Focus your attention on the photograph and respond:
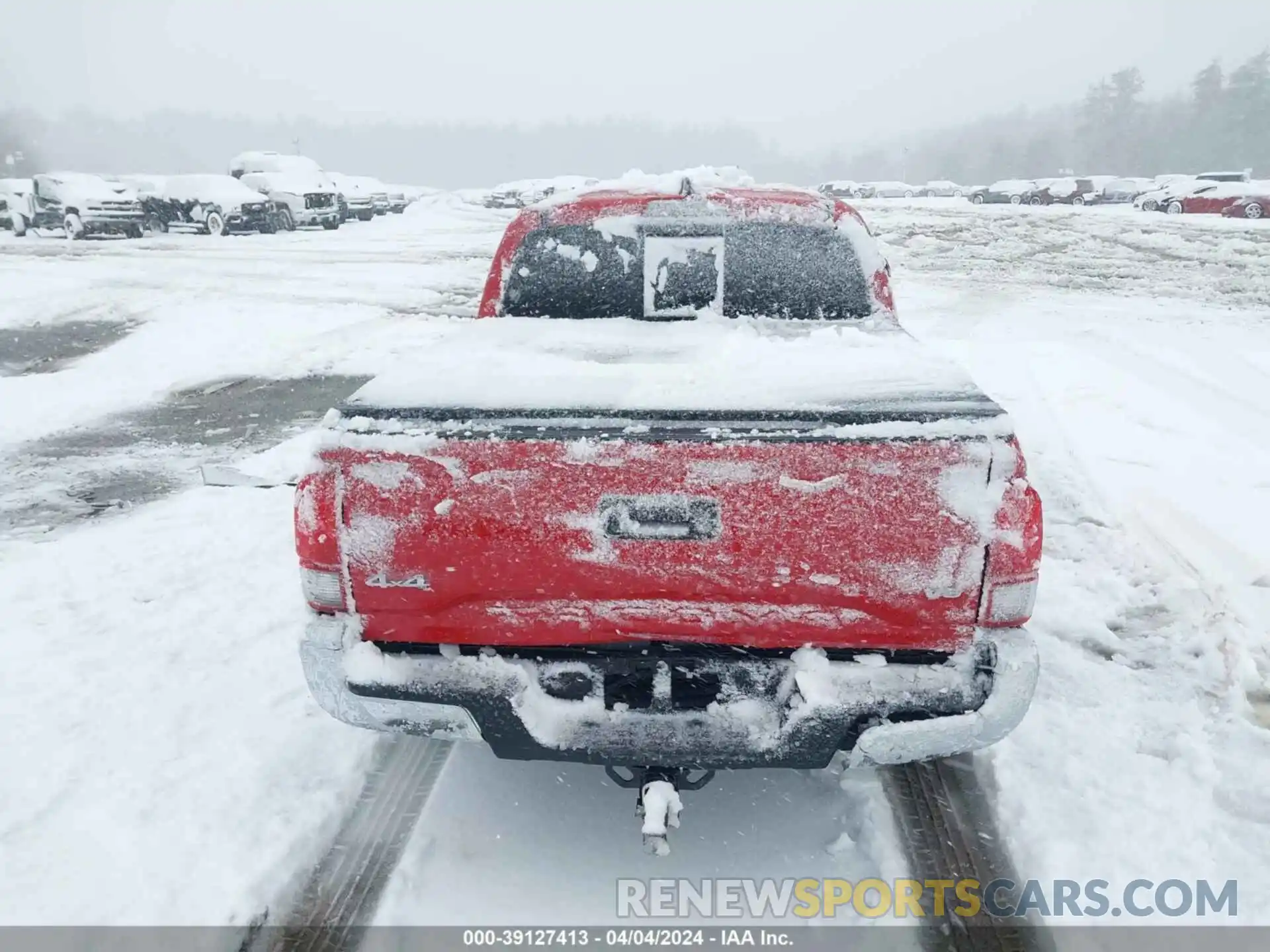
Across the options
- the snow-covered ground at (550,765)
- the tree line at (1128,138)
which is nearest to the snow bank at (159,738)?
the snow-covered ground at (550,765)

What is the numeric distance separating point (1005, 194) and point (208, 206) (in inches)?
1637

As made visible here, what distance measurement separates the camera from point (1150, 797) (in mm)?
3049

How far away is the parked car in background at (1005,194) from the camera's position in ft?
157

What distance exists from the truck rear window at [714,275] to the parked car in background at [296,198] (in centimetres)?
2588

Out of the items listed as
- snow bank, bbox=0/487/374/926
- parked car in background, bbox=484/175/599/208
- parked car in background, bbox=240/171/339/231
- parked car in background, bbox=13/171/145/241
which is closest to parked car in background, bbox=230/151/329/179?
parked car in background, bbox=240/171/339/231

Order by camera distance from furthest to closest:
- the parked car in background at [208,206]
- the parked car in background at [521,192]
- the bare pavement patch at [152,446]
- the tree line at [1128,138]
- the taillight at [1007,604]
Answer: the tree line at [1128,138] < the parked car in background at [521,192] < the parked car in background at [208,206] < the bare pavement patch at [152,446] < the taillight at [1007,604]

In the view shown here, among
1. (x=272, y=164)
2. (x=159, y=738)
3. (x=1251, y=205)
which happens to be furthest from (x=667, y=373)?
(x=1251, y=205)

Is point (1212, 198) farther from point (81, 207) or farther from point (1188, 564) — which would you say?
point (81, 207)

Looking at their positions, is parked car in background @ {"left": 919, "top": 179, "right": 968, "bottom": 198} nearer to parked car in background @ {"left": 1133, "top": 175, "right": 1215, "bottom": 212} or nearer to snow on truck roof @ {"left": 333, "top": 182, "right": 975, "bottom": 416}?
parked car in background @ {"left": 1133, "top": 175, "right": 1215, "bottom": 212}

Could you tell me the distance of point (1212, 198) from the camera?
107 feet

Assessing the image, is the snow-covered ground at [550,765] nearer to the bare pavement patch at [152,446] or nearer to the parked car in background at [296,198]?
the bare pavement patch at [152,446]

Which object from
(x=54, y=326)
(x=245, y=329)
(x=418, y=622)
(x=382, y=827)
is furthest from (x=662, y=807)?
(x=54, y=326)

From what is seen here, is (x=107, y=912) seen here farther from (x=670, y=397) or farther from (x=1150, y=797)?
(x=1150, y=797)

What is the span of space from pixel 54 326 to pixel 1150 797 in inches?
568
